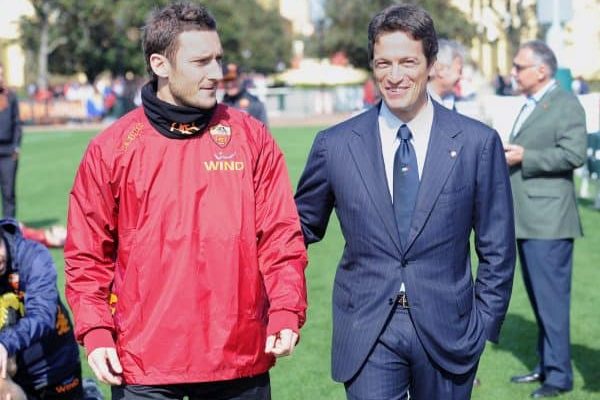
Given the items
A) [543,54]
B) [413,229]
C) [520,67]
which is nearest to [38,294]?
[413,229]

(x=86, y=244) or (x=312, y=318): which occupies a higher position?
(x=86, y=244)

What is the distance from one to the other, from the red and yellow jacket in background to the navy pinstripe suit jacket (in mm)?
349

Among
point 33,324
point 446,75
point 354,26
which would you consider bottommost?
point 33,324

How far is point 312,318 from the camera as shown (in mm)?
9188

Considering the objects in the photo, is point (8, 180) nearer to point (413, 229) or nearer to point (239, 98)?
point (239, 98)

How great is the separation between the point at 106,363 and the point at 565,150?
12.3ft

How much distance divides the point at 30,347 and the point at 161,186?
8.30 ft

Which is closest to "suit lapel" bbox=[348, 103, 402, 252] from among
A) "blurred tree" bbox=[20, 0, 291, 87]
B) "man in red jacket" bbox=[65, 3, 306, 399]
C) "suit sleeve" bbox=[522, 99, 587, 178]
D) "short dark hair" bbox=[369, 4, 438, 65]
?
"short dark hair" bbox=[369, 4, 438, 65]

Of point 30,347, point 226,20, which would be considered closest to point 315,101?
point 226,20

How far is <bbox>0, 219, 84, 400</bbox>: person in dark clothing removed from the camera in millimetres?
5406

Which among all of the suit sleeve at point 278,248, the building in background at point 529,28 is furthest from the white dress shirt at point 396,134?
the building in background at point 529,28

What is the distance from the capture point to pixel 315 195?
4.16 metres

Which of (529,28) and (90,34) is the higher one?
(90,34)

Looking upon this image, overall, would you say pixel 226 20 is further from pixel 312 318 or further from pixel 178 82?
pixel 178 82
